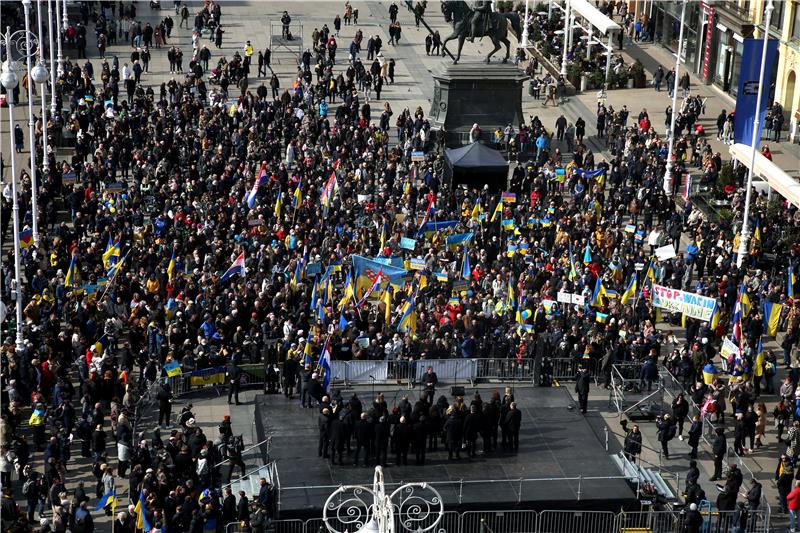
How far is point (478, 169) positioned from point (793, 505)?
24193mm

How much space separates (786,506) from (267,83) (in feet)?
148

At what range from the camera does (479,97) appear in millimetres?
66625

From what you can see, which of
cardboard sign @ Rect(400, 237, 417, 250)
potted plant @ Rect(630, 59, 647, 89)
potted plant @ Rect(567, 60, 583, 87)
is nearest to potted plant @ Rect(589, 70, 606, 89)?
potted plant @ Rect(567, 60, 583, 87)

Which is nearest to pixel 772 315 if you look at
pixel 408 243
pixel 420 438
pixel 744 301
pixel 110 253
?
pixel 744 301

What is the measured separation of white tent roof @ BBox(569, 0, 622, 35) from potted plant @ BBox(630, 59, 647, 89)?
6.85 ft

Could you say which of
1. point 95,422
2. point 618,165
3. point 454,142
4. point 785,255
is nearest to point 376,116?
point 454,142

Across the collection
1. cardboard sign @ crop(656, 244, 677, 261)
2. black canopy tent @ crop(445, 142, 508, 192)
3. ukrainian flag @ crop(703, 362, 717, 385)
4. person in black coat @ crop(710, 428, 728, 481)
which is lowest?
person in black coat @ crop(710, 428, 728, 481)

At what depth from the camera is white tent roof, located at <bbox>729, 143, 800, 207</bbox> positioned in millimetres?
53688

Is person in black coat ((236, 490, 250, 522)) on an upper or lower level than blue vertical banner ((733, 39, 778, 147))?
lower

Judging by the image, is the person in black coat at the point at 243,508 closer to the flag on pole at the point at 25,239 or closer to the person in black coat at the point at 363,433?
the person in black coat at the point at 363,433

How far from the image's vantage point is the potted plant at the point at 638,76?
76.3m

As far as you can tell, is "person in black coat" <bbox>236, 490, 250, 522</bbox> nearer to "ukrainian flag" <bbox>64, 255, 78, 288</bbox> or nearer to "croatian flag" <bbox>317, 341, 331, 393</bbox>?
"croatian flag" <bbox>317, 341, 331, 393</bbox>

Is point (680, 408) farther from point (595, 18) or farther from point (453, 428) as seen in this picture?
point (595, 18)

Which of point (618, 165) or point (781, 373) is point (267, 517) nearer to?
point (781, 373)
